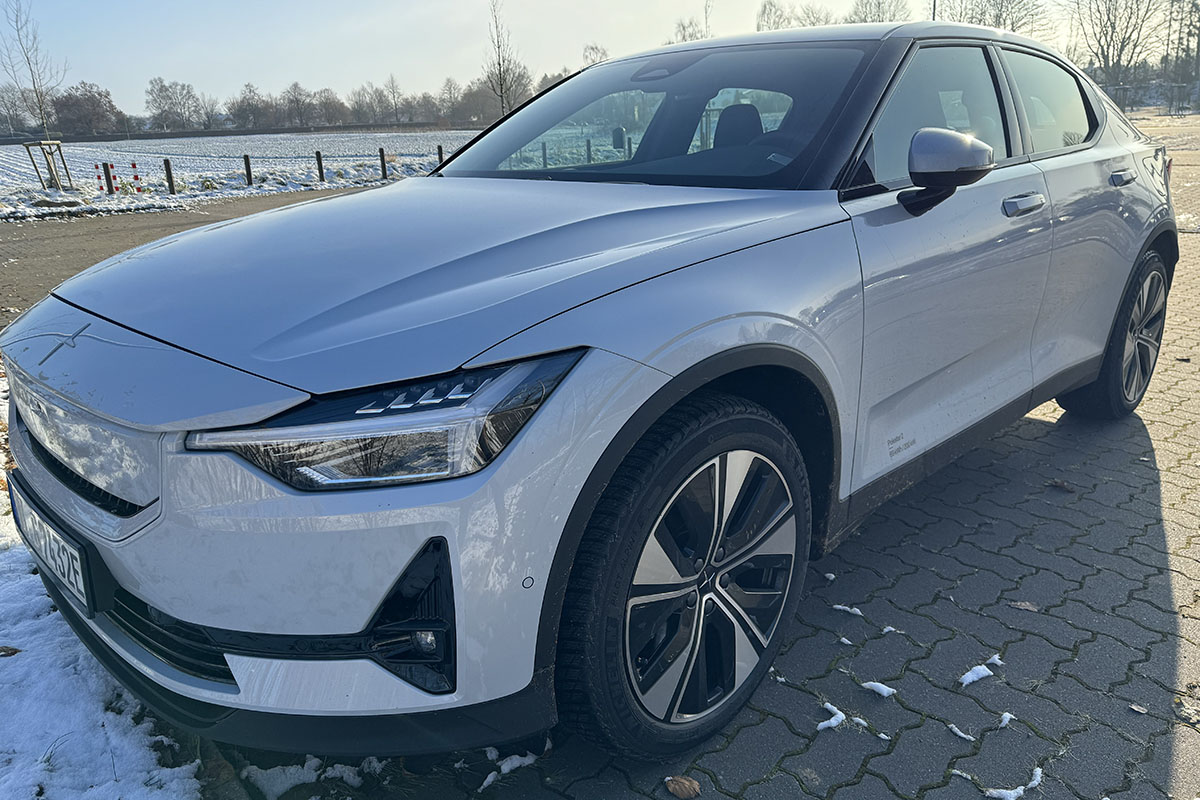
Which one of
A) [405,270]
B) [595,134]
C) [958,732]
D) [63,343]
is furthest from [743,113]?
[63,343]

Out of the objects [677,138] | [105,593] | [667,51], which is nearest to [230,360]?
[105,593]

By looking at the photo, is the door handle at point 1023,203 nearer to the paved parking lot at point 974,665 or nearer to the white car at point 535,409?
the white car at point 535,409

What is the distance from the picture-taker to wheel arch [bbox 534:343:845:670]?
1690mm

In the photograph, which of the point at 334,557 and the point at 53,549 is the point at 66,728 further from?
the point at 334,557

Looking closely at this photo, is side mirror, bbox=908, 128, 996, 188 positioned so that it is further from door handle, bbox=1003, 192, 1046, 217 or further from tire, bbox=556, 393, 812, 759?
tire, bbox=556, 393, 812, 759

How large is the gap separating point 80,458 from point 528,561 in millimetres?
978

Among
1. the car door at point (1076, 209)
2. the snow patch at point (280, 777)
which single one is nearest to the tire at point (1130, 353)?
the car door at point (1076, 209)

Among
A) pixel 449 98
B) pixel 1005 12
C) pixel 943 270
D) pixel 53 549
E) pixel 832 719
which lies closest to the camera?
pixel 53 549

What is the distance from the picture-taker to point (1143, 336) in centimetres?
429

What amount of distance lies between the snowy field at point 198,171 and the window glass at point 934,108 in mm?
11312

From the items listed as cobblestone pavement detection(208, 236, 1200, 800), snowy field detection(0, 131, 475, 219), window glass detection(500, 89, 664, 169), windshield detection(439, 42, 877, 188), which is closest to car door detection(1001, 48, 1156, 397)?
cobblestone pavement detection(208, 236, 1200, 800)

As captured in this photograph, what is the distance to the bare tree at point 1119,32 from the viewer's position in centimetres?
6188

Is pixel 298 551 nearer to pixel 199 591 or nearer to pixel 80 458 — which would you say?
pixel 199 591

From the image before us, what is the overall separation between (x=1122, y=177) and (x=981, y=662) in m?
2.45
